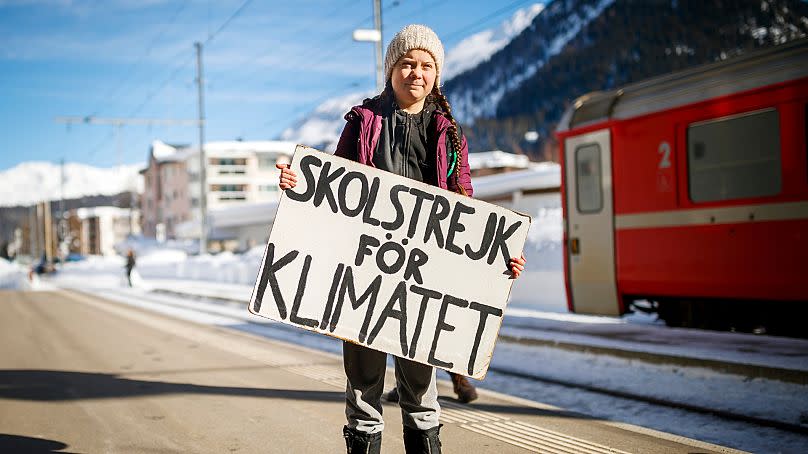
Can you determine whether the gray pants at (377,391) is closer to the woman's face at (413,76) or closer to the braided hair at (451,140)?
the braided hair at (451,140)

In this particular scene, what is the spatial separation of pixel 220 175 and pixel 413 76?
105 metres

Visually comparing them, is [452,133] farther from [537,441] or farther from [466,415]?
[466,415]

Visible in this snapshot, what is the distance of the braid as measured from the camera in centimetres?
338

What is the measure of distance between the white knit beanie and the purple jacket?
0.20m

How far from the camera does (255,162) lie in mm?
106312

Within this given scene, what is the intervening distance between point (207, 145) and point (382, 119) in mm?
103269

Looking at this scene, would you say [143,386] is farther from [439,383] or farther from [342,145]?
[342,145]

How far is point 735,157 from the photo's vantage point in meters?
8.95

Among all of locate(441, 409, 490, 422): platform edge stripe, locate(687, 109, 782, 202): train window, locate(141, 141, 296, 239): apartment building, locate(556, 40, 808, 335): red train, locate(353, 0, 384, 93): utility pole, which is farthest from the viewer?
locate(141, 141, 296, 239): apartment building

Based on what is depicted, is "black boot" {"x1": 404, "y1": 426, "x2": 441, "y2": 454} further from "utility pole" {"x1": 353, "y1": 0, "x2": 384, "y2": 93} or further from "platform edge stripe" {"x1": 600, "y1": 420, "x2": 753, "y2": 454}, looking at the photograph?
"utility pole" {"x1": 353, "y1": 0, "x2": 384, "y2": 93}

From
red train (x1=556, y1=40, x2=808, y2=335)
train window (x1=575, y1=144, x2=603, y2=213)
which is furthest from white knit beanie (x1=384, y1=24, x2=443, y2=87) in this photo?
train window (x1=575, y1=144, x2=603, y2=213)

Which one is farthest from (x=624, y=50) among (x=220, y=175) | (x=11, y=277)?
(x=11, y=277)

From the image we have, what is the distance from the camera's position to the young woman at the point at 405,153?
10.9ft

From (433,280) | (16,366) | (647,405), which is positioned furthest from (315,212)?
(16,366)
